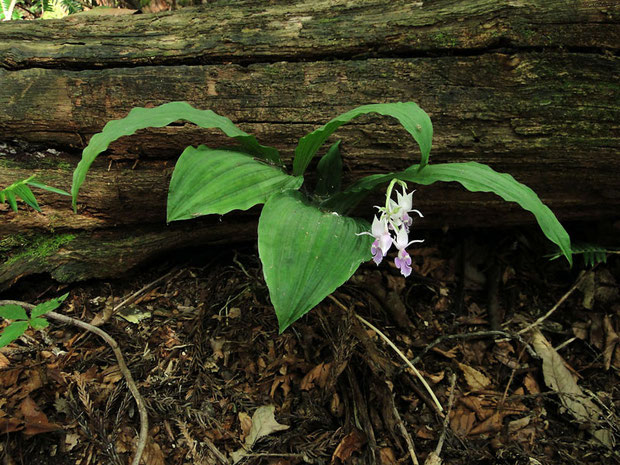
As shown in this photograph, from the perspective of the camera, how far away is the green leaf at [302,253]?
3.93 ft

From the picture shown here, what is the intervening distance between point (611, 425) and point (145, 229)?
2.16m

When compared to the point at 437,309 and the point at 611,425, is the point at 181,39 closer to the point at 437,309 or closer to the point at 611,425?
the point at 437,309

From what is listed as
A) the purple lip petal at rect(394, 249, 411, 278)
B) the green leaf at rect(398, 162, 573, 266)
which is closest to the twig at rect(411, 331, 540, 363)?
the green leaf at rect(398, 162, 573, 266)

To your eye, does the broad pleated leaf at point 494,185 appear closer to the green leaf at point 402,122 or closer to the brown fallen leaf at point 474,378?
the green leaf at point 402,122

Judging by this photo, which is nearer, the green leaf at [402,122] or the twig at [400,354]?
the green leaf at [402,122]

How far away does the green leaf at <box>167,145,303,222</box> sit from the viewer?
1359mm

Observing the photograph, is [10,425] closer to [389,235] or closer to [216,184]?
[216,184]

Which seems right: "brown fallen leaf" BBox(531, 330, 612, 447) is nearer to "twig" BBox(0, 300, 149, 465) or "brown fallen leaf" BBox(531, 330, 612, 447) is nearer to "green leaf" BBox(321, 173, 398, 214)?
"green leaf" BBox(321, 173, 398, 214)

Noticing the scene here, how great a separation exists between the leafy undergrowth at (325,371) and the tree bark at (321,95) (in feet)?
1.26

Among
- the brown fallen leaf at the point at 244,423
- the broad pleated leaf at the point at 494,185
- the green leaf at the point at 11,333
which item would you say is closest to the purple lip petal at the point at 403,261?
the broad pleated leaf at the point at 494,185

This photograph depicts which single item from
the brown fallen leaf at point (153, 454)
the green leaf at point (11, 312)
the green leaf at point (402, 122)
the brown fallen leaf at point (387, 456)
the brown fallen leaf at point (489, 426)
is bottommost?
the brown fallen leaf at point (489, 426)

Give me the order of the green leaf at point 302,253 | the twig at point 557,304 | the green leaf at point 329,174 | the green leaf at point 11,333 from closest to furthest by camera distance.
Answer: the green leaf at point 302,253
the green leaf at point 11,333
the green leaf at point 329,174
the twig at point 557,304

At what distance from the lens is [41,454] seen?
4.74ft

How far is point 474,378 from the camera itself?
1878mm
